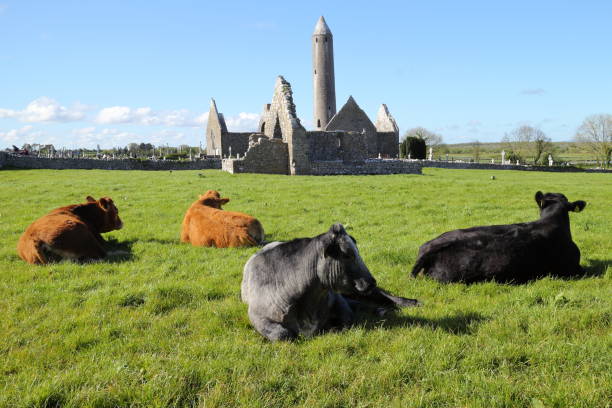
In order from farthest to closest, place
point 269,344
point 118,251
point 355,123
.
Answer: point 355,123 < point 118,251 < point 269,344

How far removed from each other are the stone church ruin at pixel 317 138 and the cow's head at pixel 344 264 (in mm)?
27269

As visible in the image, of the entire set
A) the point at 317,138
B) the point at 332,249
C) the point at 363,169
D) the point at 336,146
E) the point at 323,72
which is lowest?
the point at 332,249

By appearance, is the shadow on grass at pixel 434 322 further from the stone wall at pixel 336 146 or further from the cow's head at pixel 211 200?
the stone wall at pixel 336 146

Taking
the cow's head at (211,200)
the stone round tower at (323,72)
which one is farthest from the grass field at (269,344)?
the stone round tower at (323,72)

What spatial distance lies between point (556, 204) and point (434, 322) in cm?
347

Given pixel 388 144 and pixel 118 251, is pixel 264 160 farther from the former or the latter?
pixel 388 144

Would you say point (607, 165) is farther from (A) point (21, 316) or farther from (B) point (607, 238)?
(A) point (21, 316)

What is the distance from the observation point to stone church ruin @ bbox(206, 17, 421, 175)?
3184cm

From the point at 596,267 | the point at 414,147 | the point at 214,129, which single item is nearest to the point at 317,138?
the point at 214,129

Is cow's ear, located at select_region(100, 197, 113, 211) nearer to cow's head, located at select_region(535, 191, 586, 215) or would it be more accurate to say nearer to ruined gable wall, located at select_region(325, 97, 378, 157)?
cow's head, located at select_region(535, 191, 586, 215)

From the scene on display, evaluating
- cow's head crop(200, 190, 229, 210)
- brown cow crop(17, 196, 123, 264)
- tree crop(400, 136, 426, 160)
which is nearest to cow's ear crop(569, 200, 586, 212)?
cow's head crop(200, 190, 229, 210)

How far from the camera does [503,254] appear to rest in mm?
6262

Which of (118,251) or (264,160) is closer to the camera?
(118,251)

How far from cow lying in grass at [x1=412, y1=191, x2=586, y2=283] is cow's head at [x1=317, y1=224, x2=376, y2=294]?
2574 mm
